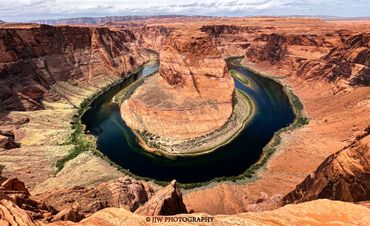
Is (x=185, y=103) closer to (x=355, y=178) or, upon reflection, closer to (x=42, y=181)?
(x=42, y=181)

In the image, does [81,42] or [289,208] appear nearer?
[289,208]

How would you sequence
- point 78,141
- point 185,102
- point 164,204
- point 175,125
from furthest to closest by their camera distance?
point 185,102, point 175,125, point 78,141, point 164,204

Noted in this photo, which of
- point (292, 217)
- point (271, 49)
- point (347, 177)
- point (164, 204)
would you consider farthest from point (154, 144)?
point (271, 49)

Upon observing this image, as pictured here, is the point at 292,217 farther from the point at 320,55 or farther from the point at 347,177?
the point at 320,55

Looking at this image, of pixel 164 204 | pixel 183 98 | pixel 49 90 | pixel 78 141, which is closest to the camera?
pixel 164 204

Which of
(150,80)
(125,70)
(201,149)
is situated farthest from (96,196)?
(125,70)

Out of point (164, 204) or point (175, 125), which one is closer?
point (164, 204)
